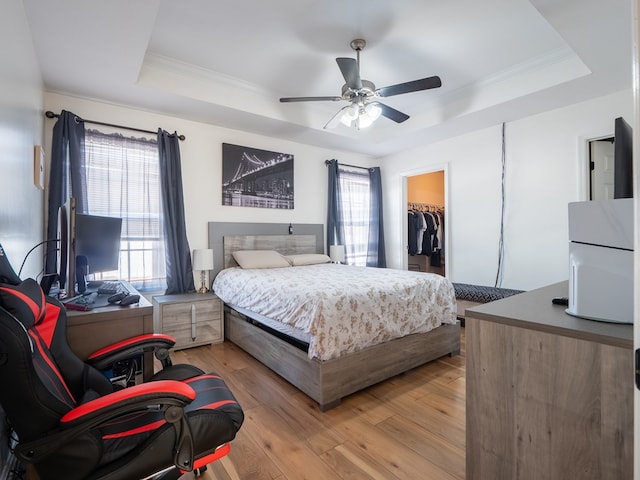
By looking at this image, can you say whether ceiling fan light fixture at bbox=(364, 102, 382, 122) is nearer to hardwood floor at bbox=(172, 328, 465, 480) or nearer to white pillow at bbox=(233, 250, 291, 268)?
white pillow at bbox=(233, 250, 291, 268)

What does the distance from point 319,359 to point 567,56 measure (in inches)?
139

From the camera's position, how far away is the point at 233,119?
373 centimetres

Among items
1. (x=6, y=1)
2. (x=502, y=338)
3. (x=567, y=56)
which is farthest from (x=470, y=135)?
(x=6, y=1)

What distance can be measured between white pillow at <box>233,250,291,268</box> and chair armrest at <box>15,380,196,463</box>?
107 inches

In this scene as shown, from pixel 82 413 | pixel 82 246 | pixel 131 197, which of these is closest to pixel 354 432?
pixel 82 413

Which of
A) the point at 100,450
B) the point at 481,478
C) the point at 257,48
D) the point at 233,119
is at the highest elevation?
the point at 257,48

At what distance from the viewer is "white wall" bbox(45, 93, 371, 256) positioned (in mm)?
3250

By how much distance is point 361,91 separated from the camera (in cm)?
271

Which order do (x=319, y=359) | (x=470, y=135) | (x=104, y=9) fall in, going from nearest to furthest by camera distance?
(x=104, y=9) → (x=319, y=359) → (x=470, y=135)

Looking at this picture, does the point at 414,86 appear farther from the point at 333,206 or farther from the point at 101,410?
the point at 101,410

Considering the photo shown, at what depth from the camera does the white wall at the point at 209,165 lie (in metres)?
3.25

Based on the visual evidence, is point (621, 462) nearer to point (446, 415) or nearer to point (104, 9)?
point (446, 415)

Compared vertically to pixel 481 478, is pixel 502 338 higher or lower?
higher

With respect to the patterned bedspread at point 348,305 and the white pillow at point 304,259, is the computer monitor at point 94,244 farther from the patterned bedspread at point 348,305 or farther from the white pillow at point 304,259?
the white pillow at point 304,259
